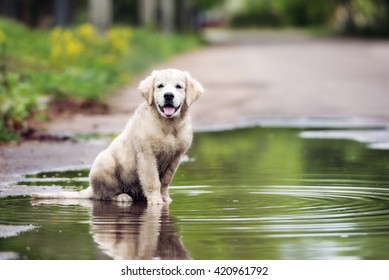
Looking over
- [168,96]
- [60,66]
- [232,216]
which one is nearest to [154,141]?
[168,96]

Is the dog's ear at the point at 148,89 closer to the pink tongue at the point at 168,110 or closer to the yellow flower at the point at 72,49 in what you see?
the pink tongue at the point at 168,110

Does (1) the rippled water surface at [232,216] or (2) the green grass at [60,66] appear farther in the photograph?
(2) the green grass at [60,66]

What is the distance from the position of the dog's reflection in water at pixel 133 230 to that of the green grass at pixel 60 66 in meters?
6.67

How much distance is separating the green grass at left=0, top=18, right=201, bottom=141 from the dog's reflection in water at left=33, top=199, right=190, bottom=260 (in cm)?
667

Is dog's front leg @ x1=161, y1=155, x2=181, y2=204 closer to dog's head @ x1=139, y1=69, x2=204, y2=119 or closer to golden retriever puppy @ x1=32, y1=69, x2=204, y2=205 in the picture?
golden retriever puppy @ x1=32, y1=69, x2=204, y2=205

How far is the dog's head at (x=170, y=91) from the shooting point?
10.4 m

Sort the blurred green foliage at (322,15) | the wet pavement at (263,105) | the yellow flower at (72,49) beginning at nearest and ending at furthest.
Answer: the wet pavement at (263,105)
the yellow flower at (72,49)
the blurred green foliage at (322,15)

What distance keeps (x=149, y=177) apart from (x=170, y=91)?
0.77 metres

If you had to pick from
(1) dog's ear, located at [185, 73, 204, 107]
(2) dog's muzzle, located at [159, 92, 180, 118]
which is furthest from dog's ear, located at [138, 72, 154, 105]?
(1) dog's ear, located at [185, 73, 204, 107]

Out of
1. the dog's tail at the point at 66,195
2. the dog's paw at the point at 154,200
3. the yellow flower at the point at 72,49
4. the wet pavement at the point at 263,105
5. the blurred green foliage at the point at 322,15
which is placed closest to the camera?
the dog's paw at the point at 154,200

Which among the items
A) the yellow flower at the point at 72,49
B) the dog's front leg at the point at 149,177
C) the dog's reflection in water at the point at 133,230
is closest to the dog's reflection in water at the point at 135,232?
the dog's reflection in water at the point at 133,230

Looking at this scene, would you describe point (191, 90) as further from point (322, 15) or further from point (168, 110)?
point (322, 15)
